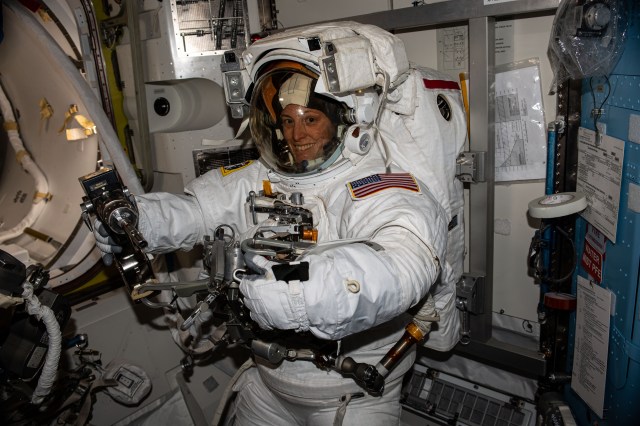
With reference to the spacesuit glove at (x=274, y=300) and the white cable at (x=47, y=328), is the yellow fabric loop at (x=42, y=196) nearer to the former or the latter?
the white cable at (x=47, y=328)

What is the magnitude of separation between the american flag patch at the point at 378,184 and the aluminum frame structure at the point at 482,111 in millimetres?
658

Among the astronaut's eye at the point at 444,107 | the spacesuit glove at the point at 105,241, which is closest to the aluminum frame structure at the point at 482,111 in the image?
the astronaut's eye at the point at 444,107

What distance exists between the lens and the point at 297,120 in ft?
6.40

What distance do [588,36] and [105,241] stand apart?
1.99 metres

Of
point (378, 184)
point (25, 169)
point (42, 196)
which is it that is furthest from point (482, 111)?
point (25, 169)

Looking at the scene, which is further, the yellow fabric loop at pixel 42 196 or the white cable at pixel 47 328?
the yellow fabric loop at pixel 42 196

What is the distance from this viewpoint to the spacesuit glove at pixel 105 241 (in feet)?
6.61

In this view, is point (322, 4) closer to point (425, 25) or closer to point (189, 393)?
point (425, 25)

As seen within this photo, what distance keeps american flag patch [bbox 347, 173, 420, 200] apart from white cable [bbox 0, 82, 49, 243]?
9.55 ft

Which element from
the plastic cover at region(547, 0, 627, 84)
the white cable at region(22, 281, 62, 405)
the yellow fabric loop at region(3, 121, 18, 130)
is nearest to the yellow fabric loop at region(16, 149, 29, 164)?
the yellow fabric loop at region(3, 121, 18, 130)

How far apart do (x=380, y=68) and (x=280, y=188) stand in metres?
0.65

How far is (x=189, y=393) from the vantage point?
2.98 metres

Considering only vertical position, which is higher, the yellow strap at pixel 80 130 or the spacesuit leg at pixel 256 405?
the yellow strap at pixel 80 130

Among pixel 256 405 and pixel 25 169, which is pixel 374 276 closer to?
pixel 256 405
